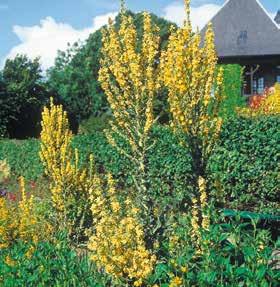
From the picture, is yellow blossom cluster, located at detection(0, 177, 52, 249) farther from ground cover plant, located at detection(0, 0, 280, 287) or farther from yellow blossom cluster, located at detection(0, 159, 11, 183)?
yellow blossom cluster, located at detection(0, 159, 11, 183)

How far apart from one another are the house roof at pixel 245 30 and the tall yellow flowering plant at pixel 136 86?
25.6m

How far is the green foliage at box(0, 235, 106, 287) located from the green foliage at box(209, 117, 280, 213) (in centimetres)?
593

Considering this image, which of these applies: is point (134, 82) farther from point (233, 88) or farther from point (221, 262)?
point (233, 88)

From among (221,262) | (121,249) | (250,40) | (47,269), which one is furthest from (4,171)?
(250,40)

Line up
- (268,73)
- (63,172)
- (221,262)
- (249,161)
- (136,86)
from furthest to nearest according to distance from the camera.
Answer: (268,73)
(249,161)
(63,172)
(136,86)
(221,262)

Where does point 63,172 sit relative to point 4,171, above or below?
above

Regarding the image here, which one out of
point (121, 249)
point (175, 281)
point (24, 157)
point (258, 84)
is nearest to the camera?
point (175, 281)

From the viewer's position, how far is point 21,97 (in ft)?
95.8

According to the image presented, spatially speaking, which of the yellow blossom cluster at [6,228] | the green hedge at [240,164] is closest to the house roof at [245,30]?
the green hedge at [240,164]

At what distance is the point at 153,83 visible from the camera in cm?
569

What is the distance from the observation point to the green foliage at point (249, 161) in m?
11.3

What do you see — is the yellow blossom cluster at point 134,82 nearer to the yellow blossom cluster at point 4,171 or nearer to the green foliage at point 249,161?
the green foliage at point 249,161

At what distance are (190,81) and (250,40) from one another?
26.5 metres

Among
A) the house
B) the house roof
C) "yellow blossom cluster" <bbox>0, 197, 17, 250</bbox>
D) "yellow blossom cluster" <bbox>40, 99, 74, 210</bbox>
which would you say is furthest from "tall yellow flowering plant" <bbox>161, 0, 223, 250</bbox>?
the house roof
